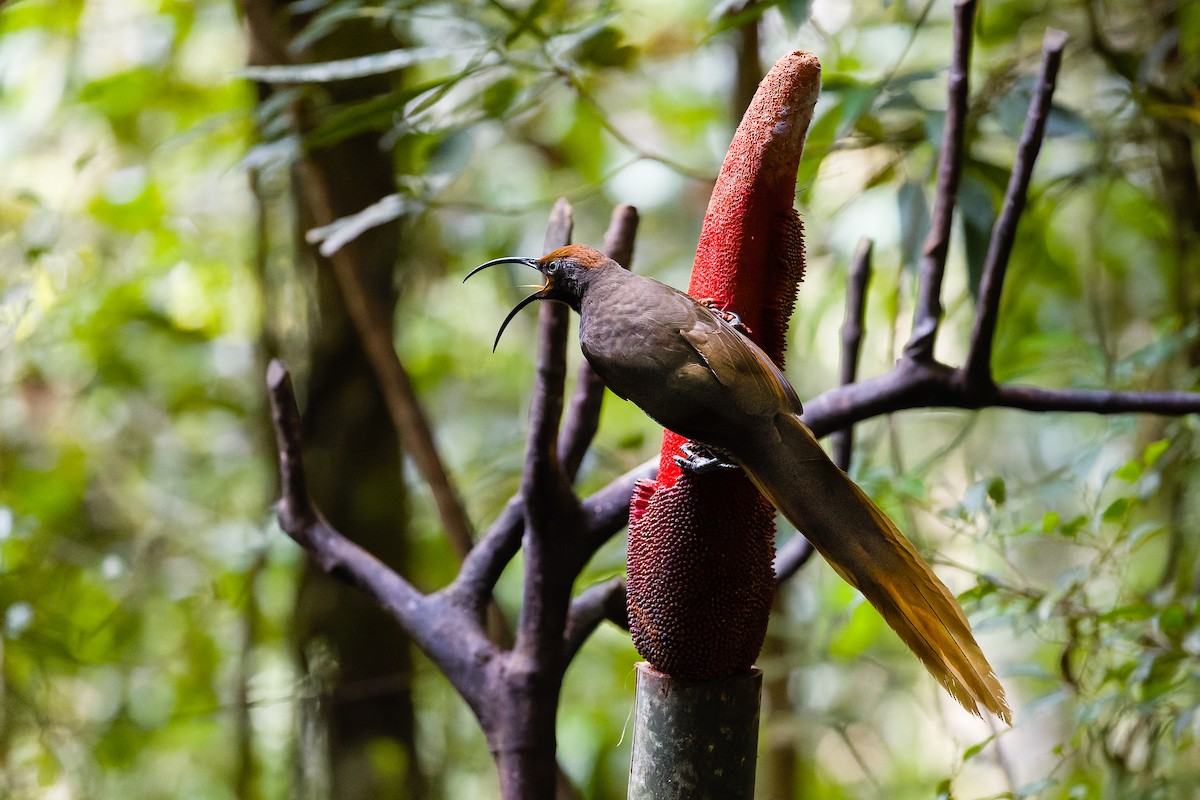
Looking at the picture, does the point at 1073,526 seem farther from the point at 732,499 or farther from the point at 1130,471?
the point at 732,499

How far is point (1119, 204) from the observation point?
1559 millimetres

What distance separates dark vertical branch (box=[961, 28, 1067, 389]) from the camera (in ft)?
2.06

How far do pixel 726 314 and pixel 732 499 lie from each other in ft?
0.30

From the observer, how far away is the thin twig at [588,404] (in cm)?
71

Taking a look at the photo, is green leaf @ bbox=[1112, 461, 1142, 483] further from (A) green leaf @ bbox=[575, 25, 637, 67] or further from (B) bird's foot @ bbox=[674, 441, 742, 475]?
(A) green leaf @ bbox=[575, 25, 637, 67]

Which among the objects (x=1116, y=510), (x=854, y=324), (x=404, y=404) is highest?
(x=854, y=324)

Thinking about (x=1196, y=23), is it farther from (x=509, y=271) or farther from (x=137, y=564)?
(x=137, y=564)

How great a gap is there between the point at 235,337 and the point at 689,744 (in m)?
1.58

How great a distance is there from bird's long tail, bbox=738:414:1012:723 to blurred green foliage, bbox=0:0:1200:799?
0.49 m

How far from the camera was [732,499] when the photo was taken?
1.65 feet

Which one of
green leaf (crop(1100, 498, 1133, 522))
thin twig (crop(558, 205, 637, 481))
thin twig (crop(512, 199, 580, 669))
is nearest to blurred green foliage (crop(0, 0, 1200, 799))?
green leaf (crop(1100, 498, 1133, 522))

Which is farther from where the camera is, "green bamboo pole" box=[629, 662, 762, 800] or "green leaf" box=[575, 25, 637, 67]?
"green leaf" box=[575, 25, 637, 67]

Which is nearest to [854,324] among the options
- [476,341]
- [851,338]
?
[851,338]

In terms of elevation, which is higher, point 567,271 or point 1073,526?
point 567,271
